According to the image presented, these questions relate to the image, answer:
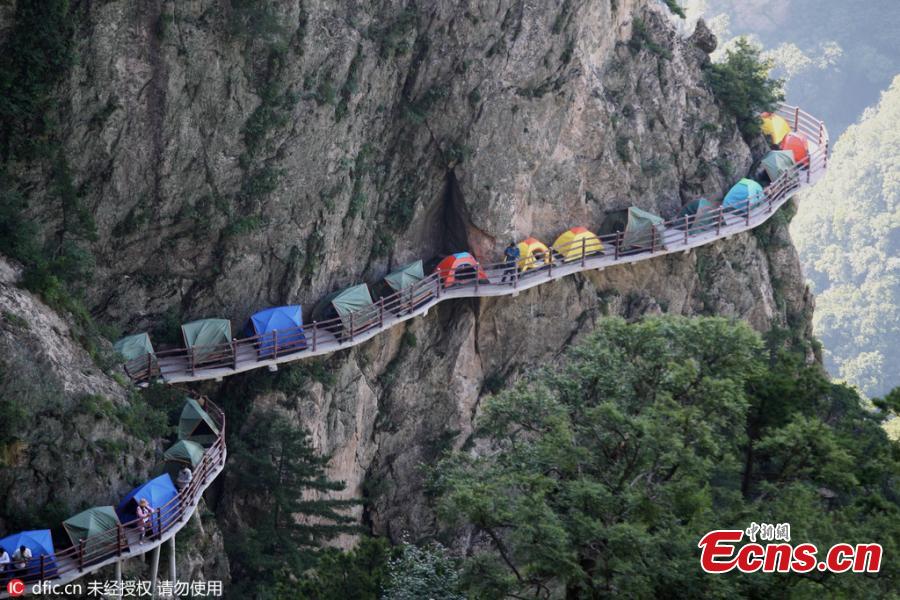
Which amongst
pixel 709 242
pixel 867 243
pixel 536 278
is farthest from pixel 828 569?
pixel 867 243

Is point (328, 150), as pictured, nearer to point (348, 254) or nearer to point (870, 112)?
point (348, 254)

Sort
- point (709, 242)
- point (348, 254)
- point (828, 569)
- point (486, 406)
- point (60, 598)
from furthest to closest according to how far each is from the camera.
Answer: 1. point (709, 242)
2. point (348, 254)
3. point (486, 406)
4. point (60, 598)
5. point (828, 569)

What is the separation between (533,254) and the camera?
50.7m

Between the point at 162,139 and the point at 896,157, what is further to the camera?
the point at 896,157

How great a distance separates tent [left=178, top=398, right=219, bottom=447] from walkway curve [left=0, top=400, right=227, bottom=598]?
1.96 meters

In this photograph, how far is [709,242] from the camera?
182 ft

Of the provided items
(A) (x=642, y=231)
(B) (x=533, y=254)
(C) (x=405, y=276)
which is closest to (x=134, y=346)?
(C) (x=405, y=276)

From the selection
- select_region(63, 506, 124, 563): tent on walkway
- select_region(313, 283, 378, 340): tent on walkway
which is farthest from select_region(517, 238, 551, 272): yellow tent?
select_region(63, 506, 124, 563): tent on walkway

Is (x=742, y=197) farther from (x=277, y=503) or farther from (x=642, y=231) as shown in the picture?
(x=277, y=503)

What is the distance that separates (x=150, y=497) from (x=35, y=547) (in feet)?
12.9

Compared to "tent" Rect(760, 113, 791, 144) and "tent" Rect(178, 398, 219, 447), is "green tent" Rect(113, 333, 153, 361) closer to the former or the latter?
"tent" Rect(178, 398, 219, 447)

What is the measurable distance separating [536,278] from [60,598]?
80.1 feet

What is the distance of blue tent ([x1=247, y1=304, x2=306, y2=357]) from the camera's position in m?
42.9

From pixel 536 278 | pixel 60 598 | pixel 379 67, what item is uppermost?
pixel 379 67
